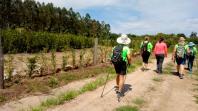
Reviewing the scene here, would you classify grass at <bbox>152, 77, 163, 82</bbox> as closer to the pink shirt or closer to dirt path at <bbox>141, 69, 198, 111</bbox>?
dirt path at <bbox>141, 69, 198, 111</bbox>

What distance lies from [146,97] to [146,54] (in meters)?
7.13

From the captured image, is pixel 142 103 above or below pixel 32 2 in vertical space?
below

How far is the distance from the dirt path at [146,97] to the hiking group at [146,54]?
0.61 meters

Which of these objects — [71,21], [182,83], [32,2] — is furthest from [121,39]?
[71,21]

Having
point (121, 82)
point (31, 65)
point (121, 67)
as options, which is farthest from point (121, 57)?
point (31, 65)

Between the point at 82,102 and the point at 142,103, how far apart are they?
175cm

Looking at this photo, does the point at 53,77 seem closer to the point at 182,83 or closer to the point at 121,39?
the point at 121,39

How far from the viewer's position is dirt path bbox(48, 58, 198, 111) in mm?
10531

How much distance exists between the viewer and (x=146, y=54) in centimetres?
1922

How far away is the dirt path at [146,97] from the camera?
10.5m

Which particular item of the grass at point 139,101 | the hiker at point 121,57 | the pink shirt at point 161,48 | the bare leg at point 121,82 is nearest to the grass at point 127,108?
the grass at point 139,101

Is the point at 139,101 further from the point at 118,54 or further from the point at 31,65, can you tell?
the point at 31,65

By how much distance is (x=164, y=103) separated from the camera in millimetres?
11516

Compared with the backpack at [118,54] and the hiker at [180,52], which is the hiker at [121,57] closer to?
the backpack at [118,54]
